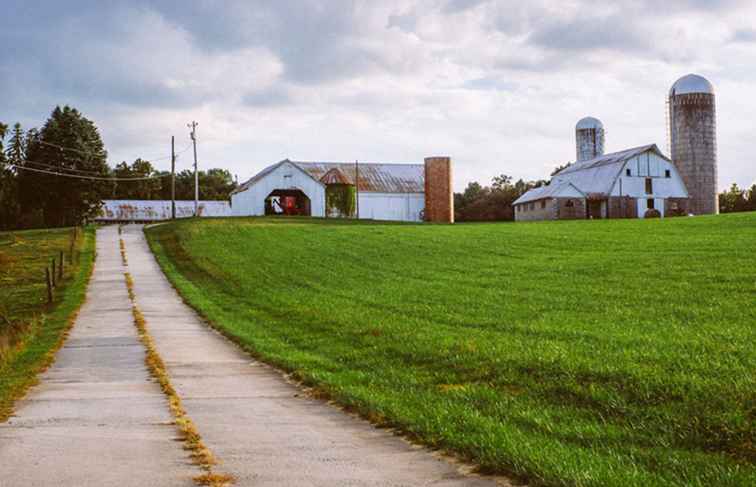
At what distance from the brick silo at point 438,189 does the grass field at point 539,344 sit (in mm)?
42714

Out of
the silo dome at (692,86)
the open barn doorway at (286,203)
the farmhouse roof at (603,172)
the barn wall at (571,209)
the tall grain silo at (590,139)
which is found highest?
the silo dome at (692,86)

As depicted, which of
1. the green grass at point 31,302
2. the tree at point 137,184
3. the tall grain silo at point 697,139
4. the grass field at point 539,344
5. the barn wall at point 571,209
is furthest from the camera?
the tree at point 137,184

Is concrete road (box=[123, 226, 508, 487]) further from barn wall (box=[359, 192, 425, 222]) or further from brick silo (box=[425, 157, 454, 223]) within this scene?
brick silo (box=[425, 157, 454, 223])

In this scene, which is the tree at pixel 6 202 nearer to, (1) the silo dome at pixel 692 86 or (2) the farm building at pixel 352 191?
(2) the farm building at pixel 352 191

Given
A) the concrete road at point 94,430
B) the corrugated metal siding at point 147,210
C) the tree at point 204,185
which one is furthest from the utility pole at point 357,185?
the concrete road at point 94,430

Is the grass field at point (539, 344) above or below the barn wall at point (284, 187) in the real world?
below

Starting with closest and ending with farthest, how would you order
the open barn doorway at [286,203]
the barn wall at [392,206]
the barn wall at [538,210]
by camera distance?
the barn wall at [538,210] < the open barn doorway at [286,203] < the barn wall at [392,206]

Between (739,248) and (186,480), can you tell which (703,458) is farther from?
(739,248)

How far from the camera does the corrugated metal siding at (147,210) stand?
3354 inches

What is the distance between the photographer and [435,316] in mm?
17344

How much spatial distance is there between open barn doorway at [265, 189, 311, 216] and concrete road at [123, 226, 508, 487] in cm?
5829

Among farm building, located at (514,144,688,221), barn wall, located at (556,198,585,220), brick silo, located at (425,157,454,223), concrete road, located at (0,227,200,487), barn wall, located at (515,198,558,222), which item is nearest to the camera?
concrete road, located at (0,227,200,487)

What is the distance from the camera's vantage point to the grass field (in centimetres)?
762

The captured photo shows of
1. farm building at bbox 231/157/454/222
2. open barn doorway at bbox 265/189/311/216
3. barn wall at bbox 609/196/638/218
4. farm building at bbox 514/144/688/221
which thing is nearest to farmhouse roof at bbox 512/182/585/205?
farm building at bbox 514/144/688/221
